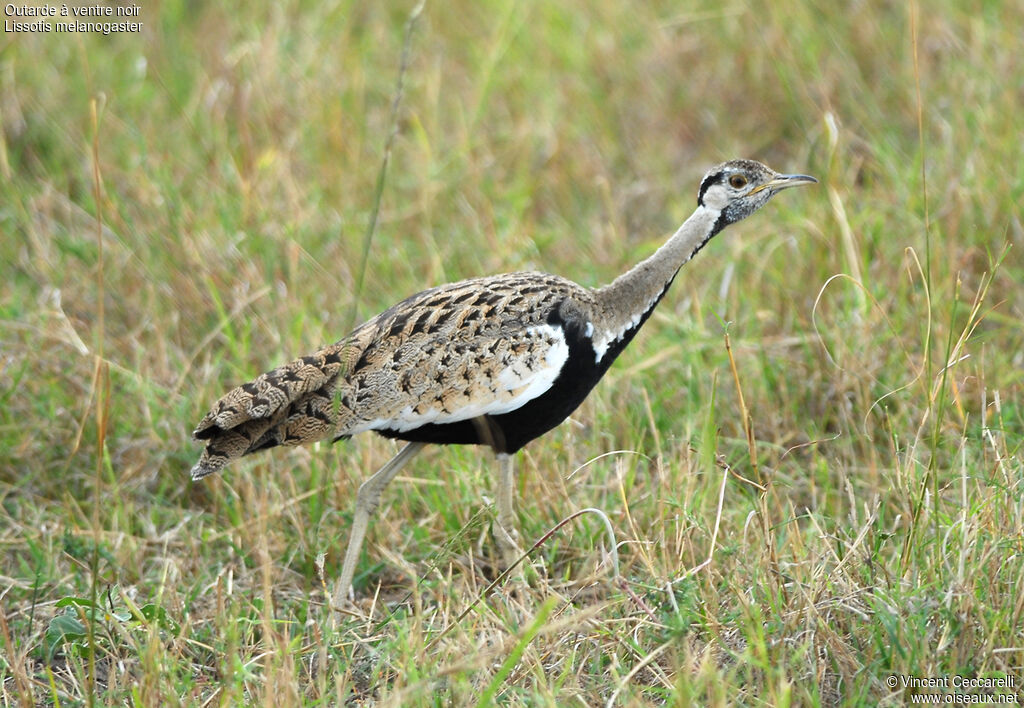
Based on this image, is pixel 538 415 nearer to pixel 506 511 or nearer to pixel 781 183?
pixel 506 511

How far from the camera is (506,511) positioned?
3.91m

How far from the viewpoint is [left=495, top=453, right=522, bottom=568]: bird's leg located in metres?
3.81

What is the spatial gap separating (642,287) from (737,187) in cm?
45

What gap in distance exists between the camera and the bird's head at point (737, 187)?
13.0 ft

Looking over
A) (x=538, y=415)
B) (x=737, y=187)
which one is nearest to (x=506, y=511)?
(x=538, y=415)

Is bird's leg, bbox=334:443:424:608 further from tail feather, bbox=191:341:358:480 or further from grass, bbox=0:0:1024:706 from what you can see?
tail feather, bbox=191:341:358:480

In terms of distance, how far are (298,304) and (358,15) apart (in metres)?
3.10

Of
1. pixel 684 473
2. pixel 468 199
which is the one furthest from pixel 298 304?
pixel 684 473

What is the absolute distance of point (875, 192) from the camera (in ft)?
18.1

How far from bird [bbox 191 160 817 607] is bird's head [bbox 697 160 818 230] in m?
0.42

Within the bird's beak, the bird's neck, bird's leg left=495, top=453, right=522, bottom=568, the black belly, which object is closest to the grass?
bird's leg left=495, top=453, right=522, bottom=568

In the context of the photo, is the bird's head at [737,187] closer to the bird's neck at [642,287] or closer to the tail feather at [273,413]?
the bird's neck at [642,287]

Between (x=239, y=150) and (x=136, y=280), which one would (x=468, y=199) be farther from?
(x=136, y=280)

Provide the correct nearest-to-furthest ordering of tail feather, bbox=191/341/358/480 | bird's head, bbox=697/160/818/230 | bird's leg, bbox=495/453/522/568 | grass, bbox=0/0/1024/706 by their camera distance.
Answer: grass, bbox=0/0/1024/706 < tail feather, bbox=191/341/358/480 < bird's leg, bbox=495/453/522/568 < bird's head, bbox=697/160/818/230
